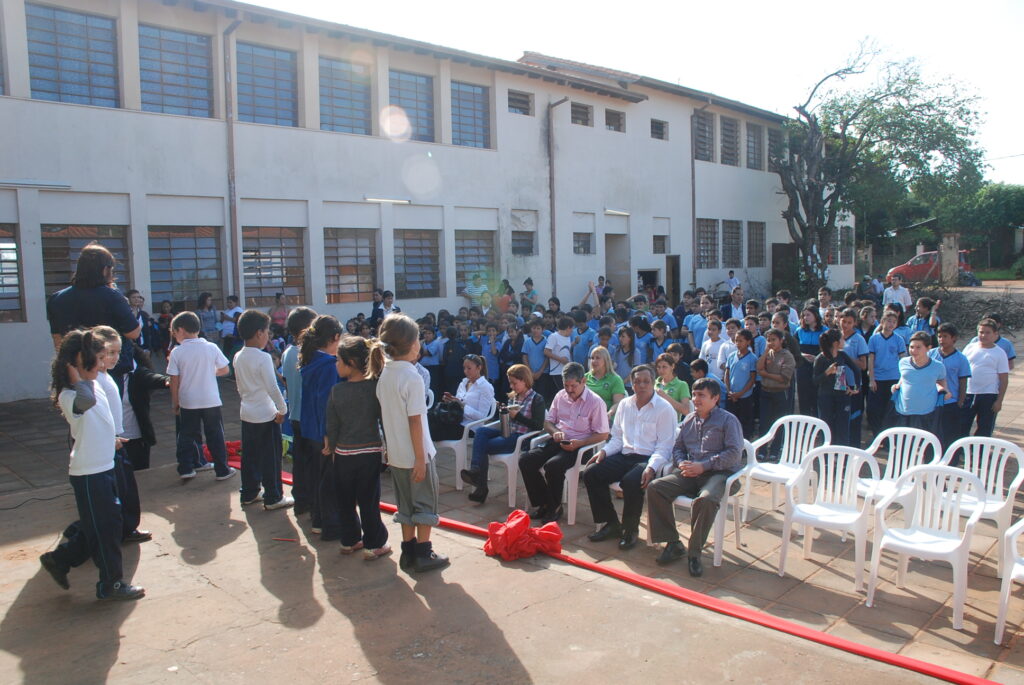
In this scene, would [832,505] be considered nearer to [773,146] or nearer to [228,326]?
[228,326]

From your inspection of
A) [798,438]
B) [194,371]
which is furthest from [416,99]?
[798,438]

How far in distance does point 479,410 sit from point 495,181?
1162 cm

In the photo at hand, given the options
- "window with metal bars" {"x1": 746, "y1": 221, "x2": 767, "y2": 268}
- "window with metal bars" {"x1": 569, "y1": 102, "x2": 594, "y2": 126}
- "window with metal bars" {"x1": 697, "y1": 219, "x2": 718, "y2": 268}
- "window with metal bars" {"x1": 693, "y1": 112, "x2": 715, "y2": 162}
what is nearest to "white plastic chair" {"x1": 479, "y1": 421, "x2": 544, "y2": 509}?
"window with metal bars" {"x1": 569, "y1": 102, "x2": 594, "y2": 126}

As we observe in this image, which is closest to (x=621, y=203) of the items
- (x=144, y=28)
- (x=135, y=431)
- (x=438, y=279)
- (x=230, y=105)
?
(x=438, y=279)

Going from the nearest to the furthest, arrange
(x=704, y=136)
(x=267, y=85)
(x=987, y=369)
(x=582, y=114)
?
(x=987, y=369), (x=267, y=85), (x=582, y=114), (x=704, y=136)

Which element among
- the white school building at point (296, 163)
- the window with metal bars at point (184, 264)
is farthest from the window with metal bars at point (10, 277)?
the window with metal bars at point (184, 264)

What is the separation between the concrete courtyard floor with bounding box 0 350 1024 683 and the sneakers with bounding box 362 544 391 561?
0.25ft

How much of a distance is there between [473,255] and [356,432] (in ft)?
44.1

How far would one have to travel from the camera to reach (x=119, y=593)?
4.59m

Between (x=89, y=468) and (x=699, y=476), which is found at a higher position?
(x=89, y=468)

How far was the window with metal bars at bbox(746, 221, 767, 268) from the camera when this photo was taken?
90.4ft

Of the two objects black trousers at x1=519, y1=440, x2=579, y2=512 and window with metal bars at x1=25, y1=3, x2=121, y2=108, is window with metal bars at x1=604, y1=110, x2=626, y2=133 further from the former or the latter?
black trousers at x1=519, y1=440, x2=579, y2=512

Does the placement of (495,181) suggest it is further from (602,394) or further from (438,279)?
(602,394)

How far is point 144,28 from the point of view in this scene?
1302 cm
